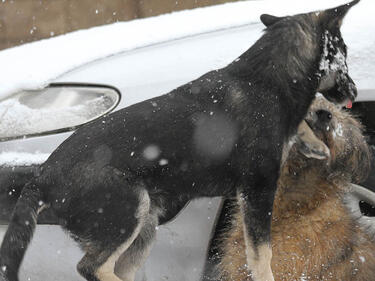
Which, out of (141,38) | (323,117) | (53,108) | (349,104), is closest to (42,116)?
(53,108)

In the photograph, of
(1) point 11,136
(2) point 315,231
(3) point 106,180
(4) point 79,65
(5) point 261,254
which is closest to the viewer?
(3) point 106,180

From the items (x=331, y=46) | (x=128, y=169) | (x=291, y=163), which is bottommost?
(x=291, y=163)

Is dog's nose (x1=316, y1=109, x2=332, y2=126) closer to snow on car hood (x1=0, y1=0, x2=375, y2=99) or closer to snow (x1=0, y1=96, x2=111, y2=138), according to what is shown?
snow on car hood (x1=0, y1=0, x2=375, y2=99)

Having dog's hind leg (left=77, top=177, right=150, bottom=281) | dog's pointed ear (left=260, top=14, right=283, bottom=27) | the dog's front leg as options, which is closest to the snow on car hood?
dog's pointed ear (left=260, top=14, right=283, bottom=27)

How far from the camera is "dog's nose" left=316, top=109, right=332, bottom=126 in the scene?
3598 mm

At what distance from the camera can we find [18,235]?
3.05 metres

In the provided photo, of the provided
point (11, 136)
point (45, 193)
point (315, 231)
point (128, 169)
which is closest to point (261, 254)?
point (315, 231)

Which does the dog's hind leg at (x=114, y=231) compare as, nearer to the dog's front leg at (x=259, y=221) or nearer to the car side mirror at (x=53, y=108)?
the dog's front leg at (x=259, y=221)

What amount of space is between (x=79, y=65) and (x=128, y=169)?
120cm

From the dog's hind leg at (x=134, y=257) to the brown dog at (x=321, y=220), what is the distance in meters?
0.40

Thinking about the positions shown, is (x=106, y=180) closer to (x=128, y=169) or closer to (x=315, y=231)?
(x=128, y=169)

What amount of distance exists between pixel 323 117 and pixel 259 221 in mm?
704

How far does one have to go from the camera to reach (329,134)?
3.63 meters

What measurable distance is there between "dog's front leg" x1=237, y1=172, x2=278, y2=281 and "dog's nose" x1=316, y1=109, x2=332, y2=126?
506 mm
